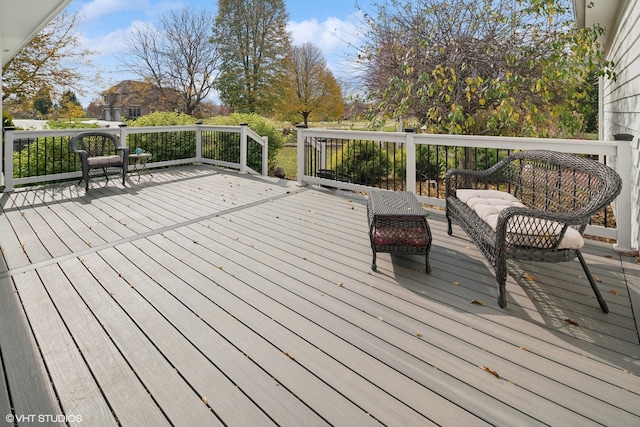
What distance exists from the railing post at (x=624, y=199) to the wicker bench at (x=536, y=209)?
32cm

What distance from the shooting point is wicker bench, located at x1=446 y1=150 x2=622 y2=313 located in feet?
7.32

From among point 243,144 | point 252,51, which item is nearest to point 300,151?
point 243,144

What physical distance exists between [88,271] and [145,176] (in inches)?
176

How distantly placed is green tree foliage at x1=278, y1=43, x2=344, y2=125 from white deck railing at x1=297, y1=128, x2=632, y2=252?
1566 cm

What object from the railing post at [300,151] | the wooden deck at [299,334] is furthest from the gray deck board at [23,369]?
the railing post at [300,151]

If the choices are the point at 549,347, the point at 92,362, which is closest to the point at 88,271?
the point at 92,362

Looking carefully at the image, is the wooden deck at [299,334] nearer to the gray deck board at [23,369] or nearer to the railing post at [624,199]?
the gray deck board at [23,369]

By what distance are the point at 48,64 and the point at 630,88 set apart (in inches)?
667

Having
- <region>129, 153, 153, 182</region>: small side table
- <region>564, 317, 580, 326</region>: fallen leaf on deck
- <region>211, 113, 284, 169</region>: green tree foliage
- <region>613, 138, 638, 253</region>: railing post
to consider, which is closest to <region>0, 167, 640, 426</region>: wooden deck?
<region>564, 317, 580, 326</region>: fallen leaf on deck

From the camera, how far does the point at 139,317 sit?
2.21 m

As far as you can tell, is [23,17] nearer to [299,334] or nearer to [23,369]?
[23,369]

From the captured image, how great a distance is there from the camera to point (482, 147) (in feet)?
13.3

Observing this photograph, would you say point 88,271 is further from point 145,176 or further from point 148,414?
point 145,176

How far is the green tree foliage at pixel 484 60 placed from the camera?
16.5 ft
